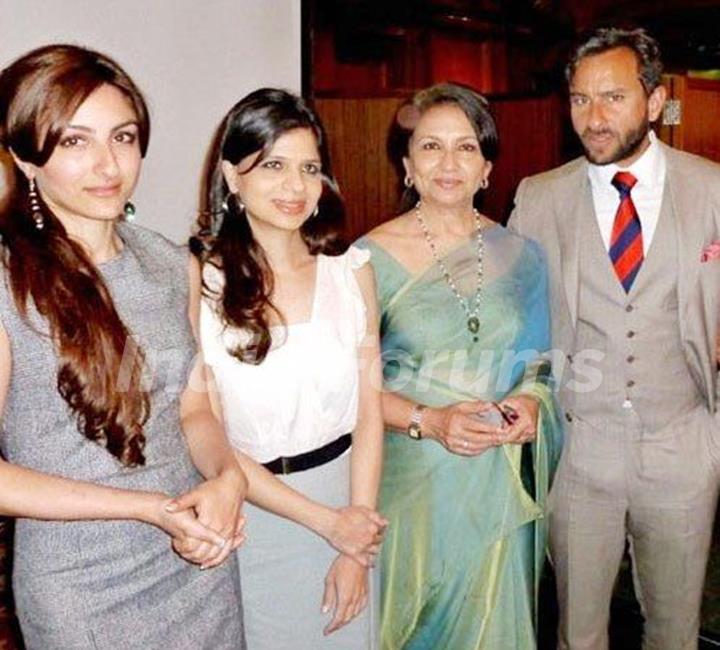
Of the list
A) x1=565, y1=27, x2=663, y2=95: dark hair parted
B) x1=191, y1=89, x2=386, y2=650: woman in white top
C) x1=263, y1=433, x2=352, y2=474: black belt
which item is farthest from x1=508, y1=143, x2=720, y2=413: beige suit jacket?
x1=263, y1=433, x2=352, y2=474: black belt

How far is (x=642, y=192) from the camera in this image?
6.26ft

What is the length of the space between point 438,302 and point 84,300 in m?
0.89

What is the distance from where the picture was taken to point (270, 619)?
1.63 metres

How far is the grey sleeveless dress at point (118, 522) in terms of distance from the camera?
119 cm

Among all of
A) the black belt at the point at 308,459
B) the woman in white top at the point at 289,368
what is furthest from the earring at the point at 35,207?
the black belt at the point at 308,459

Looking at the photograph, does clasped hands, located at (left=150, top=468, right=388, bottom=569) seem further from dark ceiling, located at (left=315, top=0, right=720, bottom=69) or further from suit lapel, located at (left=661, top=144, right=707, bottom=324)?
dark ceiling, located at (left=315, top=0, right=720, bottom=69)

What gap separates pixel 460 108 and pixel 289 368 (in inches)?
27.8

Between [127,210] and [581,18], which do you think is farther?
[581,18]

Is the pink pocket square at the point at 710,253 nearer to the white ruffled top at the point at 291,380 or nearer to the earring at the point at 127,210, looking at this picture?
the white ruffled top at the point at 291,380

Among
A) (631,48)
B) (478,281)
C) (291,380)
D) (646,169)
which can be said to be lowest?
(291,380)

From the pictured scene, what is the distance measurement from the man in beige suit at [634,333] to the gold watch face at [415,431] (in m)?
0.35

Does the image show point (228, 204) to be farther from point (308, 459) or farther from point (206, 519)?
point (206, 519)

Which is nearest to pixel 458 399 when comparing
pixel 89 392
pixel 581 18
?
pixel 89 392

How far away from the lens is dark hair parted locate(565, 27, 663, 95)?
1.91 m
